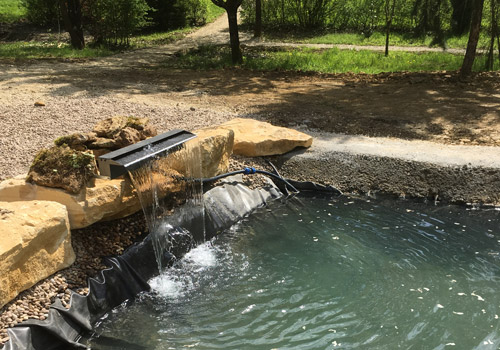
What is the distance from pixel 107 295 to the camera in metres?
4.75

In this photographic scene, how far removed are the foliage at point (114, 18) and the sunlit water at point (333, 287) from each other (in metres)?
12.9

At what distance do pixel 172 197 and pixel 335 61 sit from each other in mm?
9948

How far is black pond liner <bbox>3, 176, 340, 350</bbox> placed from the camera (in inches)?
159

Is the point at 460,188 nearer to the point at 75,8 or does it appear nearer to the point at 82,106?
the point at 82,106

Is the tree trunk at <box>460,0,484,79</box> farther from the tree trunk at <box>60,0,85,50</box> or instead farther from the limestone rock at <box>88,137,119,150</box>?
the tree trunk at <box>60,0,85,50</box>

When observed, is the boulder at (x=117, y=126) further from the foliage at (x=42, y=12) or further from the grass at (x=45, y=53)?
the foliage at (x=42, y=12)

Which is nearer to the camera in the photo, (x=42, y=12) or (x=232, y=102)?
(x=232, y=102)

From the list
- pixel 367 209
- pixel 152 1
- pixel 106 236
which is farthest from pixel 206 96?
pixel 152 1

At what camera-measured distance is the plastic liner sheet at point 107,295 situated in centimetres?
403

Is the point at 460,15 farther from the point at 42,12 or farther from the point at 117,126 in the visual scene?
the point at 42,12

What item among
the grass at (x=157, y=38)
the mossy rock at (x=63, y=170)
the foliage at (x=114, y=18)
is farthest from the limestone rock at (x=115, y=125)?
the grass at (x=157, y=38)

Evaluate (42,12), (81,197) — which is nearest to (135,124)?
(81,197)

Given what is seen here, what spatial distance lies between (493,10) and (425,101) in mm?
3695

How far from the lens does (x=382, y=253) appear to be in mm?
5770
